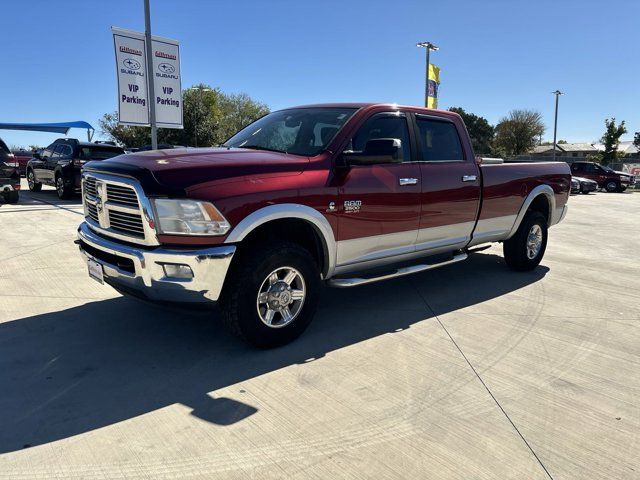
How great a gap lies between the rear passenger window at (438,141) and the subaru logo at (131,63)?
9769 millimetres

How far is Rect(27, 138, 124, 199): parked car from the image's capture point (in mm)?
13344

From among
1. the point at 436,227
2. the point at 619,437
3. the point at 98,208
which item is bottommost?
the point at 619,437

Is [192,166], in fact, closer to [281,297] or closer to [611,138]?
[281,297]

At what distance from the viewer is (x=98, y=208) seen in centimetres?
404

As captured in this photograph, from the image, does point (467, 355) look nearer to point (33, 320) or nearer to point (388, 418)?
point (388, 418)

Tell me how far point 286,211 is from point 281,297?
0.67m

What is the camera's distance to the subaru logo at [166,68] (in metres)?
13.0

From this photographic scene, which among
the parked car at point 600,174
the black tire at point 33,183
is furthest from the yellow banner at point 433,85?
the black tire at point 33,183

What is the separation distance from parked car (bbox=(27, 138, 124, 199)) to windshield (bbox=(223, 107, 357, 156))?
379 inches

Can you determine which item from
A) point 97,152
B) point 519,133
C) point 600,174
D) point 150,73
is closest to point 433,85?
point 600,174

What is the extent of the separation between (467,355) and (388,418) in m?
1.22

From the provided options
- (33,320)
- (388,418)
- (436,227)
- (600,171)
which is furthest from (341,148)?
(600,171)

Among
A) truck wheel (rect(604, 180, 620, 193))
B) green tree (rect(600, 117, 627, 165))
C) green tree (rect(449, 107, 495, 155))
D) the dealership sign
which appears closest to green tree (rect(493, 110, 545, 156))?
green tree (rect(449, 107, 495, 155))

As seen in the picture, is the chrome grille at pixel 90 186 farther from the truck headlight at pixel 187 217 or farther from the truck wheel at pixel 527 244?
the truck wheel at pixel 527 244
